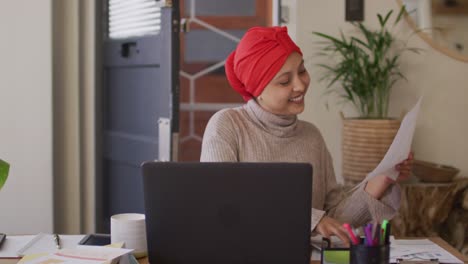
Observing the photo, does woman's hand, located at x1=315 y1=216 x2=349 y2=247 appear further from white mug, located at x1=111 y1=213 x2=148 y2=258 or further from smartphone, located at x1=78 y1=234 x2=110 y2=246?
smartphone, located at x1=78 y1=234 x2=110 y2=246

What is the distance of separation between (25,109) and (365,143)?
1.67 meters

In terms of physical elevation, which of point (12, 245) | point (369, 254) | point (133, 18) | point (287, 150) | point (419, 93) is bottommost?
point (12, 245)

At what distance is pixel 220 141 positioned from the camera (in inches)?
75.3

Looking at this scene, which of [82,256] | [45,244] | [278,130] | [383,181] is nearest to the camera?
[82,256]

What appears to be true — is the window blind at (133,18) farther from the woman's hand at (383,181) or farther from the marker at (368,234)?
the marker at (368,234)

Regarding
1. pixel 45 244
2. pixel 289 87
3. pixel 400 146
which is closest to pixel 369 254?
pixel 400 146

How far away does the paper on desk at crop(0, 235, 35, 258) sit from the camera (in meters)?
1.61

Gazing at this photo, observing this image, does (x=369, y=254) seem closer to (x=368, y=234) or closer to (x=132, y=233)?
(x=368, y=234)

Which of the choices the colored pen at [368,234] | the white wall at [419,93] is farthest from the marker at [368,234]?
the white wall at [419,93]

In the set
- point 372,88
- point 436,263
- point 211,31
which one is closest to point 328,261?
point 436,263

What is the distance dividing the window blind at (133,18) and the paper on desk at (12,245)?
1481 millimetres

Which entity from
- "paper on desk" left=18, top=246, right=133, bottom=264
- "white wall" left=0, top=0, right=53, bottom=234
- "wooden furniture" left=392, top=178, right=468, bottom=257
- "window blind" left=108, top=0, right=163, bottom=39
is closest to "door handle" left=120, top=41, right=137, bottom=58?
"window blind" left=108, top=0, right=163, bottom=39

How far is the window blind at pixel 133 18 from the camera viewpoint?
306cm

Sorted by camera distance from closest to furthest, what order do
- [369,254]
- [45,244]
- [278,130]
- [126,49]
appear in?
1. [369,254]
2. [45,244]
3. [278,130]
4. [126,49]
